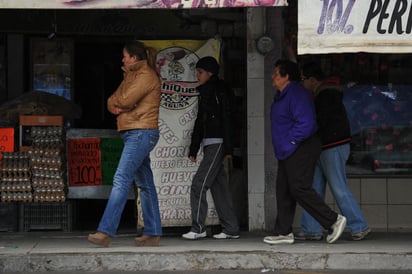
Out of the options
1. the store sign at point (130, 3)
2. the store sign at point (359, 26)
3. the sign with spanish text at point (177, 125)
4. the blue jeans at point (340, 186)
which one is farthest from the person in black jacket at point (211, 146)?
the store sign at point (359, 26)

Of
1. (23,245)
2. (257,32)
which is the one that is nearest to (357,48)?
(257,32)

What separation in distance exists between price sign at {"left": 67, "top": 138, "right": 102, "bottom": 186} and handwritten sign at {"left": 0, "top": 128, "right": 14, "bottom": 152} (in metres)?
0.64

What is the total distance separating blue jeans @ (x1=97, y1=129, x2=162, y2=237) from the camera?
7.70 metres

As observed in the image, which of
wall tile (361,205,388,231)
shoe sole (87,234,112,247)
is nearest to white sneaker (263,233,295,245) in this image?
wall tile (361,205,388,231)

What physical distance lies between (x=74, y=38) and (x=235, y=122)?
2.37 meters

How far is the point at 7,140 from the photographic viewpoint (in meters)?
9.21

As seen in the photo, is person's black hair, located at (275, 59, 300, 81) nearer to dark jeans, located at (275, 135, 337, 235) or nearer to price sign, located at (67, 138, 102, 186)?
dark jeans, located at (275, 135, 337, 235)

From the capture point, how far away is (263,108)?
30.3 feet

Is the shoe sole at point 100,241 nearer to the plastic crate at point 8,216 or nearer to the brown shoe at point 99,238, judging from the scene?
the brown shoe at point 99,238

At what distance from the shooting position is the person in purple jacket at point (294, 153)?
8086 mm

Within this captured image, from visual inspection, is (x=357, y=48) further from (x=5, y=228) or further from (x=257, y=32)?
(x=5, y=228)

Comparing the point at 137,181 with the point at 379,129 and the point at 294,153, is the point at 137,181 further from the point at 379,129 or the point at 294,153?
the point at 379,129

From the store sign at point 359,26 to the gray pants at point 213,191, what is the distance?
5.60 ft

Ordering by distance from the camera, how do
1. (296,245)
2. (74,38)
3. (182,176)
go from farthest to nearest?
(74,38) < (182,176) < (296,245)
